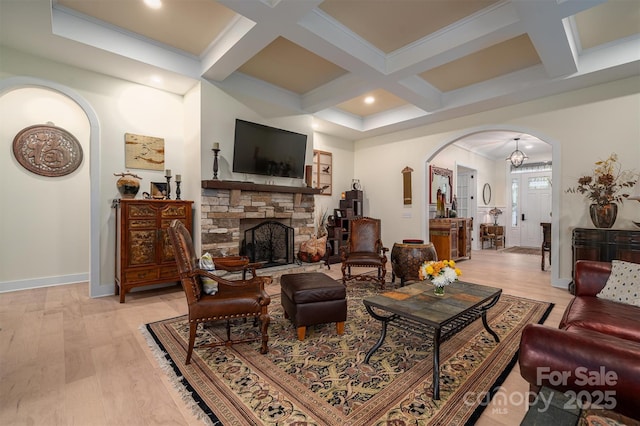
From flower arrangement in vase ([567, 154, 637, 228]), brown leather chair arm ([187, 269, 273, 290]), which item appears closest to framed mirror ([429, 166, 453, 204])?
flower arrangement in vase ([567, 154, 637, 228])

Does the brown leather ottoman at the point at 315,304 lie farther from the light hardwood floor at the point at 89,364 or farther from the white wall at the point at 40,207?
the white wall at the point at 40,207

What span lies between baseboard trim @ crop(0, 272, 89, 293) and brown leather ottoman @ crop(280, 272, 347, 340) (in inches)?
155

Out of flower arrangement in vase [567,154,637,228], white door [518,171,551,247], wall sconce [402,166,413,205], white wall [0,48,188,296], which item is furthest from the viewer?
white door [518,171,551,247]

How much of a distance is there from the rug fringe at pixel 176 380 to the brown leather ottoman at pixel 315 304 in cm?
99

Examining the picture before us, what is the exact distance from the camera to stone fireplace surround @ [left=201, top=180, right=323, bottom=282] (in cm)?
427

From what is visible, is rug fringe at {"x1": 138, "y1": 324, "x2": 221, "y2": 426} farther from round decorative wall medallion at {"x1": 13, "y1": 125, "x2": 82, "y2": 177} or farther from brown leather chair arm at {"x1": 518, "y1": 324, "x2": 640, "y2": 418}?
round decorative wall medallion at {"x1": 13, "y1": 125, "x2": 82, "y2": 177}

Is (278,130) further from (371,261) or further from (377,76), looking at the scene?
(371,261)

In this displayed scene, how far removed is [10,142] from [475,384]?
6.26 meters

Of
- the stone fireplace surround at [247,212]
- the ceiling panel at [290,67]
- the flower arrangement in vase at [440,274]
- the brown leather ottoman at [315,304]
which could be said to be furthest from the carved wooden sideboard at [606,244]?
the ceiling panel at [290,67]

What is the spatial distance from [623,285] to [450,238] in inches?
162

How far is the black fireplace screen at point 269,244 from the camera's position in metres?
5.00

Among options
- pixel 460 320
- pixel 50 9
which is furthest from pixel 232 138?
pixel 460 320

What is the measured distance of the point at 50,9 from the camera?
282cm

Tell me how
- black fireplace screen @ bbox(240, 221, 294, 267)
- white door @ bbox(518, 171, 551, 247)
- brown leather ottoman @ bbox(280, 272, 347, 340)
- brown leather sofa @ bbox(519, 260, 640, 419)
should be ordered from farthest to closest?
white door @ bbox(518, 171, 551, 247) → black fireplace screen @ bbox(240, 221, 294, 267) → brown leather ottoman @ bbox(280, 272, 347, 340) → brown leather sofa @ bbox(519, 260, 640, 419)
